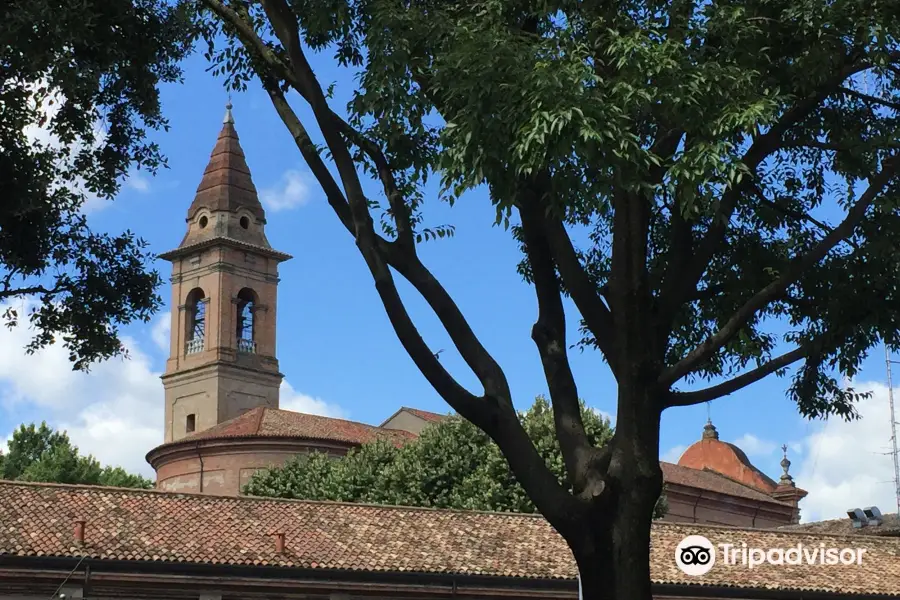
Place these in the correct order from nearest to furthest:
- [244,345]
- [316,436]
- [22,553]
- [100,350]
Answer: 1. [100,350]
2. [22,553]
3. [316,436]
4. [244,345]

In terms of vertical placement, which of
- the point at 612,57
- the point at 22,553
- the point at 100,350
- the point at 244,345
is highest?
the point at 244,345

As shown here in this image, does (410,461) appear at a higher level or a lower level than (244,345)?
lower

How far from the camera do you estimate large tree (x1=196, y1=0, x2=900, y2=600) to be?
10555 mm

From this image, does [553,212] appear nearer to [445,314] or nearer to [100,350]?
[445,314]

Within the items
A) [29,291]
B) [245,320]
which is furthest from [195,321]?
[29,291]

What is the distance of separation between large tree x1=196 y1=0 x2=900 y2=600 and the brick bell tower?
176 feet

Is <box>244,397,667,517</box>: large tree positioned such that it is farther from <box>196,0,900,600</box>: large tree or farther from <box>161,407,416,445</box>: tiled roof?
<box>196,0,900,600</box>: large tree

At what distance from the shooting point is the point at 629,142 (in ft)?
33.6

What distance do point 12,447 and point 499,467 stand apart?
1379 inches

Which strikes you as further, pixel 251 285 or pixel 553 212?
pixel 251 285

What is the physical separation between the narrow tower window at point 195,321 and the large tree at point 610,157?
5515cm

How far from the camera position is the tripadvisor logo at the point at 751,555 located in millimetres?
32344

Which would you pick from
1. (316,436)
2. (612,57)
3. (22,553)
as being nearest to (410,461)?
(316,436)

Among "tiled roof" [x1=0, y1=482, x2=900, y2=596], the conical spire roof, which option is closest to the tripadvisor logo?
"tiled roof" [x1=0, y1=482, x2=900, y2=596]
